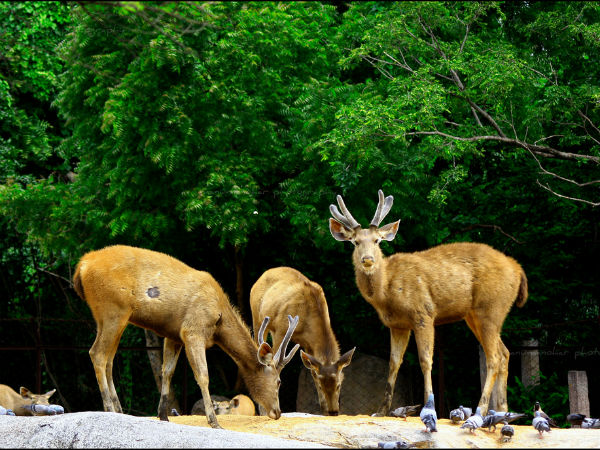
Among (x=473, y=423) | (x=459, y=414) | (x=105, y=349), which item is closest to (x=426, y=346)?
(x=459, y=414)

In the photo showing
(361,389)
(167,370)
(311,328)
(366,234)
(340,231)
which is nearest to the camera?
(167,370)

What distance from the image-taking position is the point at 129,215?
12.3 metres

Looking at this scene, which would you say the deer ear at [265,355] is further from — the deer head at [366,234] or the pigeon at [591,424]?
the pigeon at [591,424]

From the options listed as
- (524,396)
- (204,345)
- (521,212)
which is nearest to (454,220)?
(521,212)

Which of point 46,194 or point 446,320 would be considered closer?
point 446,320

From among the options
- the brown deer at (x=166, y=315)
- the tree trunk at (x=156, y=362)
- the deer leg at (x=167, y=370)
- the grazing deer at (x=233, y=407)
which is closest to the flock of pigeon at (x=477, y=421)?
the brown deer at (x=166, y=315)

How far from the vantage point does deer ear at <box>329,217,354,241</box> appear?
9.30 meters

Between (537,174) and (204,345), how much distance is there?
709cm

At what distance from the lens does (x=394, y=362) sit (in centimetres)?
922

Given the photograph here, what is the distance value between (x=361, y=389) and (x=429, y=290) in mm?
5090

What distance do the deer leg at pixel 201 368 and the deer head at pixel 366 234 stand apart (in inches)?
83.8

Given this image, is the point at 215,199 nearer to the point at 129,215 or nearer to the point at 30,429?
the point at 129,215

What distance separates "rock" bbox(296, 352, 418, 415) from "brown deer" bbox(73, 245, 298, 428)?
4905 millimetres

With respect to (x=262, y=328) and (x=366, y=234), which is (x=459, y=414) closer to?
(x=366, y=234)
